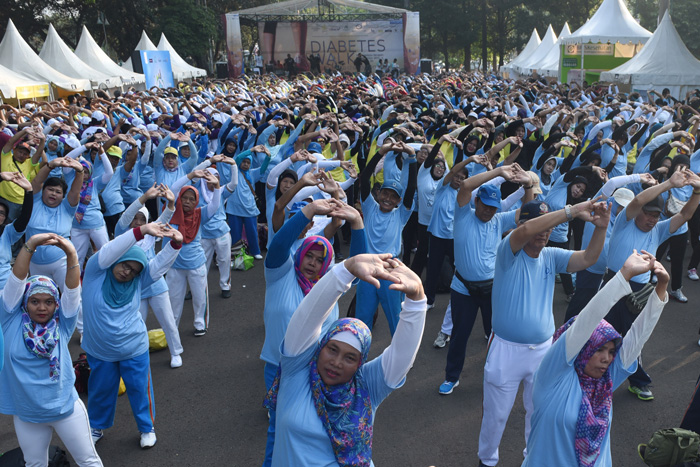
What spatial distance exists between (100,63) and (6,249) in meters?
20.0

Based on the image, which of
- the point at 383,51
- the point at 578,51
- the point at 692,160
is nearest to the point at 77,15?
the point at 383,51

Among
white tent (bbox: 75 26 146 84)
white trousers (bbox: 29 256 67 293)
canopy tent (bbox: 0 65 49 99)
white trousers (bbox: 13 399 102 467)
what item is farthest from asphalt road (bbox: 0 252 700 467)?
white tent (bbox: 75 26 146 84)

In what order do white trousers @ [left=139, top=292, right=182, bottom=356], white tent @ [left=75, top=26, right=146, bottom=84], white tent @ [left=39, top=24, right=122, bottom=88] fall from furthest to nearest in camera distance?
white tent @ [left=75, top=26, right=146, bottom=84]
white tent @ [left=39, top=24, right=122, bottom=88]
white trousers @ [left=139, top=292, right=182, bottom=356]

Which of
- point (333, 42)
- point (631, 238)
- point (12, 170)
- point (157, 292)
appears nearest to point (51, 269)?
point (157, 292)

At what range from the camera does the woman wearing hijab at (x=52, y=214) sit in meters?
6.07

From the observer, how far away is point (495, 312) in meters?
4.07

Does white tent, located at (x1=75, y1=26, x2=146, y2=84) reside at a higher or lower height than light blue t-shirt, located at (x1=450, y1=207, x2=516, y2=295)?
higher

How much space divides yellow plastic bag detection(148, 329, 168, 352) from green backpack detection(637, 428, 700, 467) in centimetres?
475

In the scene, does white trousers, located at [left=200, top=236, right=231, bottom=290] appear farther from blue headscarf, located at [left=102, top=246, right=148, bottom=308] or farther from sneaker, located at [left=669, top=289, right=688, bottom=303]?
sneaker, located at [left=669, top=289, right=688, bottom=303]

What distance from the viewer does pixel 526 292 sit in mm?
3914

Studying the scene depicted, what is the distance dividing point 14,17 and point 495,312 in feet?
138

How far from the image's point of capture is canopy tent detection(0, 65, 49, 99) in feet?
49.4

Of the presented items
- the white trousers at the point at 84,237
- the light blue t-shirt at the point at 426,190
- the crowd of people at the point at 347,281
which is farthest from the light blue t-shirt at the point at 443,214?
the white trousers at the point at 84,237

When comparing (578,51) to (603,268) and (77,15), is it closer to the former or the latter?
(603,268)
